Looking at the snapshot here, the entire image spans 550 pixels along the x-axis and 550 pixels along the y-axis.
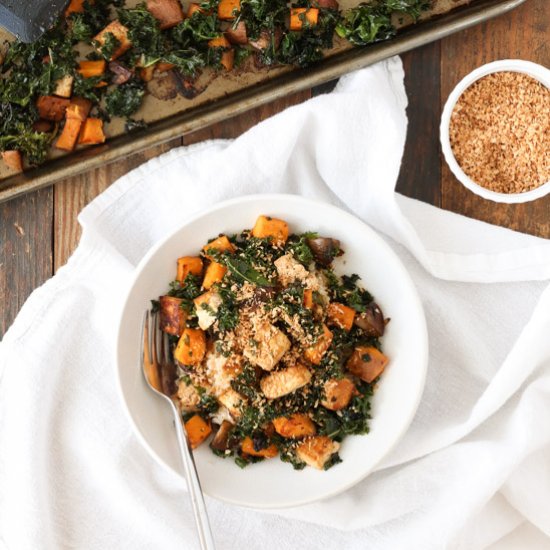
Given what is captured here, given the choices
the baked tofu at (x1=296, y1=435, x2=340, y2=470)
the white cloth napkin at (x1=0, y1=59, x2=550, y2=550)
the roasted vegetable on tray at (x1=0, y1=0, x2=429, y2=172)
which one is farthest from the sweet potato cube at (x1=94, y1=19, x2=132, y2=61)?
the baked tofu at (x1=296, y1=435, x2=340, y2=470)

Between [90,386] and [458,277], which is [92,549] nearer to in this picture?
[90,386]

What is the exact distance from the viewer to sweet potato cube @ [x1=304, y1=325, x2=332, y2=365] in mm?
2443

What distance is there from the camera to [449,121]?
9.27 ft

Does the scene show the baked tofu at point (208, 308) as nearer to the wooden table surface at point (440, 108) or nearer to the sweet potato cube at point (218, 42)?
the wooden table surface at point (440, 108)

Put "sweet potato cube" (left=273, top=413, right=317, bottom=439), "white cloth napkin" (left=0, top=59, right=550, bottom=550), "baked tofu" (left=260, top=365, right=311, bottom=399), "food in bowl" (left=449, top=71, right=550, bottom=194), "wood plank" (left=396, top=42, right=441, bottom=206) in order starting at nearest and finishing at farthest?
"baked tofu" (left=260, top=365, right=311, bottom=399), "sweet potato cube" (left=273, top=413, right=317, bottom=439), "white cloth napkin" (left=0, top=59, right=550, bottom=550), "food in bowl" (left=449, top=71, right=550, bottom=194), "wood plank" (left=396, top=42, right=441, bottom=206)

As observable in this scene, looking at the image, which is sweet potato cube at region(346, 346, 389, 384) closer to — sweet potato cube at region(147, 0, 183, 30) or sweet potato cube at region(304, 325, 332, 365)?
sweet potato cube at region(304, 325, 332, 365)

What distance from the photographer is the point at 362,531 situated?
9.26ft

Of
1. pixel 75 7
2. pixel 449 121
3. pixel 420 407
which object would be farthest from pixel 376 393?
pixel 75 7

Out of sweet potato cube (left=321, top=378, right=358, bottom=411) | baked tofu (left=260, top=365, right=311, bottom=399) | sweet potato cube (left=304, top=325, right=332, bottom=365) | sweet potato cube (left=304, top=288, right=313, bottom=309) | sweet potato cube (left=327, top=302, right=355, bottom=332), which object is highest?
sweet potato cube (left=304, top=288, right=313, bottom=309)

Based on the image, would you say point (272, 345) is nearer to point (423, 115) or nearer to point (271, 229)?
point (271, 229)

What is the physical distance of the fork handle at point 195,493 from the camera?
240 cm

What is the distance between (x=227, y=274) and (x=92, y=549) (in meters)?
1.26

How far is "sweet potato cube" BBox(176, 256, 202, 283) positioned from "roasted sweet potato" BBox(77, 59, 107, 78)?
2.95 ft

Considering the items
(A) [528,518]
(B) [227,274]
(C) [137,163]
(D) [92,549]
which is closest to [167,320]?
(B) [227,274]
